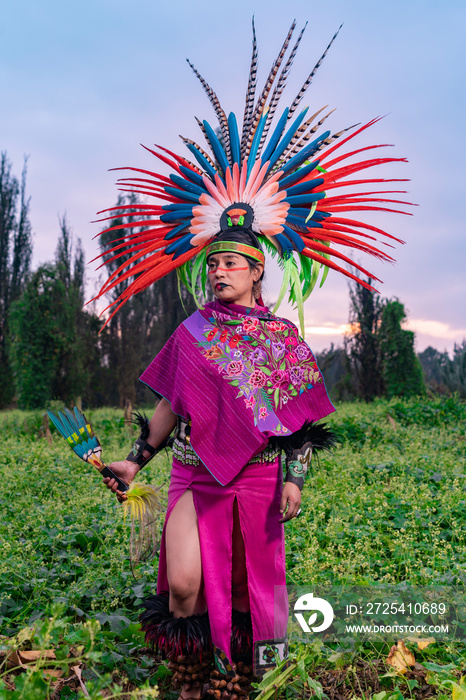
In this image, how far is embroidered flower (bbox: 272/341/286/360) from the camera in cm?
273

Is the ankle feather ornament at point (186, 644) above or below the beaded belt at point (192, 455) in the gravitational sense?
below

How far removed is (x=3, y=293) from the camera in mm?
23953

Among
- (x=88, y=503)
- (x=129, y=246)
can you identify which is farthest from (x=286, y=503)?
(x=88, y=503)

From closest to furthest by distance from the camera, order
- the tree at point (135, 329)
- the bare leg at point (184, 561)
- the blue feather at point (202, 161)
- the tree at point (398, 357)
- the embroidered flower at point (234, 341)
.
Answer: the bare leg at point (184, 561), the embroidered flower at point (234, 341), the blue feather at point (202, 161), the tree at point (398, 357), the tree at point (135, 329)

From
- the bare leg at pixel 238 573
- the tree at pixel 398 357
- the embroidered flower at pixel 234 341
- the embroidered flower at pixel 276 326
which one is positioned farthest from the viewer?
the tree at pixel 398 357

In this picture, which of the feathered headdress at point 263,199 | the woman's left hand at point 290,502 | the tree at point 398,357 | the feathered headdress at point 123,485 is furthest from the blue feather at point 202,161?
the tree at point 398,357

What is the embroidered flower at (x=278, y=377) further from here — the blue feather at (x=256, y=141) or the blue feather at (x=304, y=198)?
the blue feather at (x=256, y=141)

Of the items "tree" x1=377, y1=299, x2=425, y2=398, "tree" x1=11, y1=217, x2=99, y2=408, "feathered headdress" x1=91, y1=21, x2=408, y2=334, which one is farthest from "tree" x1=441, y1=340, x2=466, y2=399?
"feathered headdress" x1=91, y1=21, x2=408, y2=334

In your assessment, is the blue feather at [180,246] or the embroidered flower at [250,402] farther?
the blue feather at [180,246]

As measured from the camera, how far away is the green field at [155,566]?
259cm

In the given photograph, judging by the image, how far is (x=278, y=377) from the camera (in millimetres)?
2703

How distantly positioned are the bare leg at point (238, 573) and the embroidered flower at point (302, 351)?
77 centimetres

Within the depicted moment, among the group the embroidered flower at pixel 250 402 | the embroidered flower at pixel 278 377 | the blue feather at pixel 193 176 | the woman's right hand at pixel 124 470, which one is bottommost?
the woman's right hand at pixel 124 470

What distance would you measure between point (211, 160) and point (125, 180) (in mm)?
524
